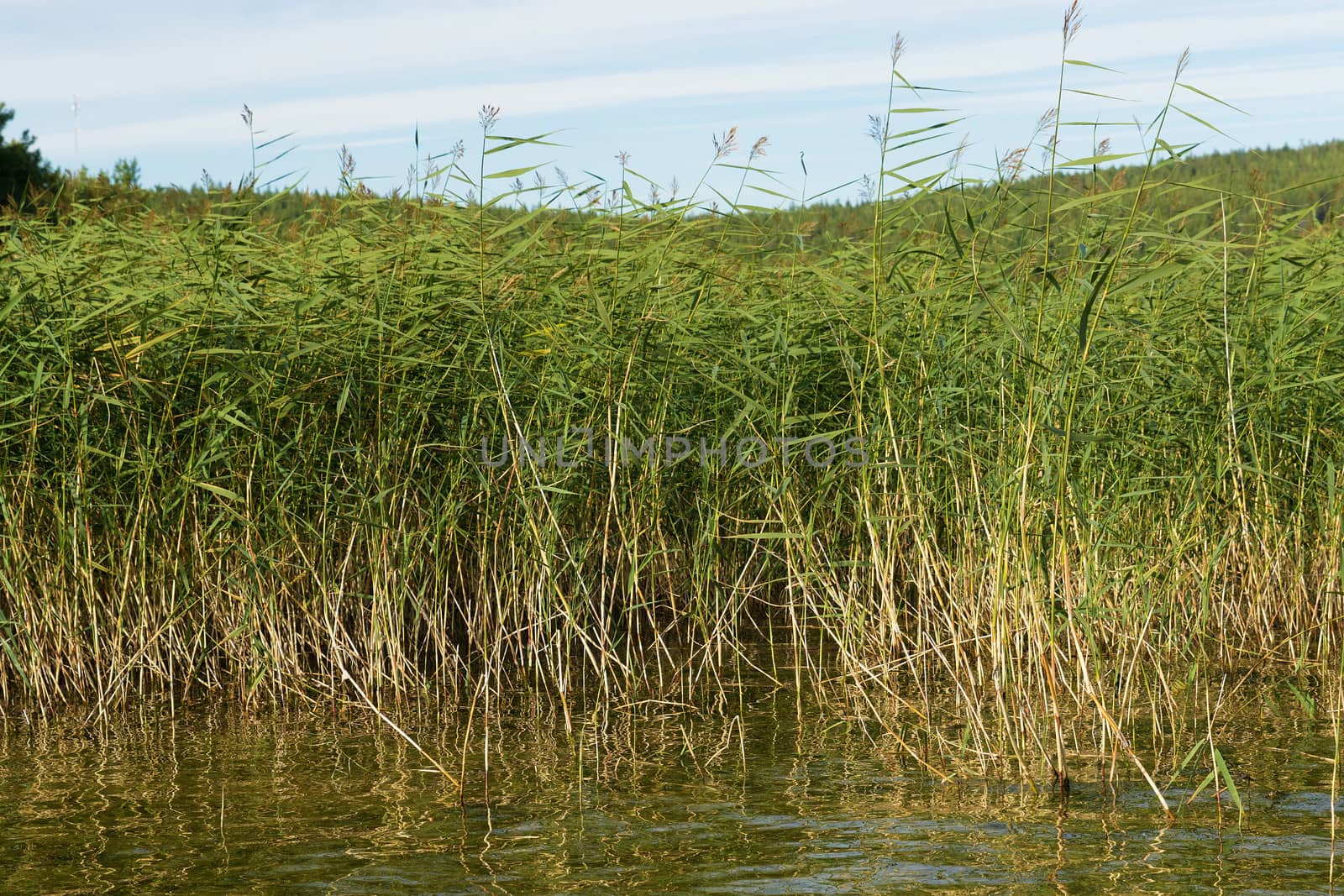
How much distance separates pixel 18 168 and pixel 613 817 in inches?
906

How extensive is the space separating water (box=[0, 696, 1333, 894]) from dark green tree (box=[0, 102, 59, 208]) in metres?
19.9

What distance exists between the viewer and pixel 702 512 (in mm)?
5879

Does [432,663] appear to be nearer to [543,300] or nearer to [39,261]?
[543,300]

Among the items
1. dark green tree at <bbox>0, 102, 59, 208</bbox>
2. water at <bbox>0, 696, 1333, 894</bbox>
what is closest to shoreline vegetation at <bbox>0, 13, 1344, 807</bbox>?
water at <bbox>0, 696, 1333, 894</bbox>

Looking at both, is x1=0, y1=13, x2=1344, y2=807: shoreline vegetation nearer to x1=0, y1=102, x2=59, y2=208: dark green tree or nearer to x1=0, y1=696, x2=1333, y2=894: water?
x1=0, y1=696, x2=1333, y2=894: water

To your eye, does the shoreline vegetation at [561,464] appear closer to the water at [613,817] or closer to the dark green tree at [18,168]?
the water at [613,817]

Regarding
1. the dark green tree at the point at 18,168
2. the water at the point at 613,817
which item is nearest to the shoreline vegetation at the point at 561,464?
the water at the point at 613,817

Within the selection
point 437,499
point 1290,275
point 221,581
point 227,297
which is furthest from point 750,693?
point 1290,275

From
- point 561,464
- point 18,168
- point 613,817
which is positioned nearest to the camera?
point 613,817

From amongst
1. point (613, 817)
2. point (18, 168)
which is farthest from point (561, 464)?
point (18, 168)

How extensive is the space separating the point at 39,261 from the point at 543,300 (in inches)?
93.6

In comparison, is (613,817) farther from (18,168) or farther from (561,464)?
(18,168)

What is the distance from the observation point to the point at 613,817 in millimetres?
3832

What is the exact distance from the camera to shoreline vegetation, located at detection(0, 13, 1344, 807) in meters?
4.97
